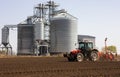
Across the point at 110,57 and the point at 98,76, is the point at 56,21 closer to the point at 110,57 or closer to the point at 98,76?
the point at 110,57

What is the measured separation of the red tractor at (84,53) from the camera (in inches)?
1303

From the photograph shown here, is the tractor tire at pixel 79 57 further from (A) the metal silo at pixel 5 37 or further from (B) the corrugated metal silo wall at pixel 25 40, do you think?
(A) the metal silo at pixel 5 37

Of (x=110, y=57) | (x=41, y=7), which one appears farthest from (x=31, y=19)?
(x=110, y=57)

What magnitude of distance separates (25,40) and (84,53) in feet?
196

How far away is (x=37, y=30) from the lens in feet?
295

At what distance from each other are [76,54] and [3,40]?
66536 millimetres

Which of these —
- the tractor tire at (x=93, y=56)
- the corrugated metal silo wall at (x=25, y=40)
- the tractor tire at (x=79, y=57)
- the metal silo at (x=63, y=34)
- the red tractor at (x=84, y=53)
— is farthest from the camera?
the corrugated metal silo wall at (x=25, y=40)

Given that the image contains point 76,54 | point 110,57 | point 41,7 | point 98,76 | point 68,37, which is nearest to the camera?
point 98,76

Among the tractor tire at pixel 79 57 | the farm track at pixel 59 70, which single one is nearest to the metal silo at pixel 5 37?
the tractor tire at pixel 79 57

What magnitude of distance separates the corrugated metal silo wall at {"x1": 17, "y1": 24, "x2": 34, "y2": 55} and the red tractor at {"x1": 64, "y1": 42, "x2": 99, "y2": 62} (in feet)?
192

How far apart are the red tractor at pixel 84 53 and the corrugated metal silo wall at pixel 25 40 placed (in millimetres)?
58471

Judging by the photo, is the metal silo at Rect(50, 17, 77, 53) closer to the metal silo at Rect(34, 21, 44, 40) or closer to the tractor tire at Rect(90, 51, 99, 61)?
the metal silo at Rect(34, 21, 44, 40)

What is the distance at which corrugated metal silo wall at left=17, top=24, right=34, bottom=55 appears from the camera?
92188mm

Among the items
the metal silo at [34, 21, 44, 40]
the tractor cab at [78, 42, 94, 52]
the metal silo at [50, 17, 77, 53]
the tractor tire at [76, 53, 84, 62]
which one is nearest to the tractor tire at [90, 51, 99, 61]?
the tractor cab at [78, 42, 94, 52]
